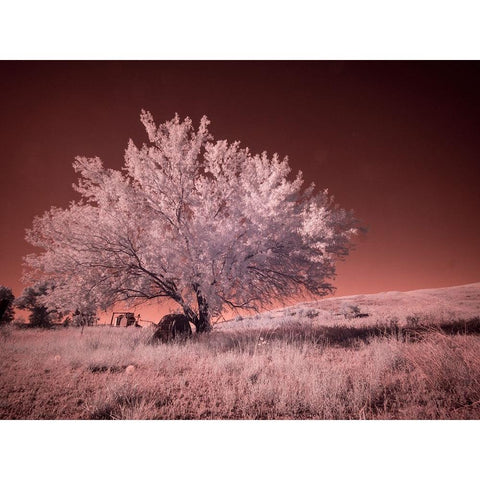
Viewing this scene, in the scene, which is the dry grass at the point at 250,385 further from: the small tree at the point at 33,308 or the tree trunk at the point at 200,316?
the small tree at the point at 33,308

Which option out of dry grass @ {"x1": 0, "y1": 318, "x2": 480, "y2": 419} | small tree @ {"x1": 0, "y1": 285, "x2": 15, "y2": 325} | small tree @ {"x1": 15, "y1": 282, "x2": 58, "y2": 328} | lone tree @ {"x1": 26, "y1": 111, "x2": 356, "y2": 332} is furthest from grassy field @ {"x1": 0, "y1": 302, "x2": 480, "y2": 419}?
small tree @ {"x1": 0, "y1": 285, "x2": 15, "y2": 325}

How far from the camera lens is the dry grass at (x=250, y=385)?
9.62ft

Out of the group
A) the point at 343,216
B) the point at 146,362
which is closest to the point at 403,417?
the point at 146,362

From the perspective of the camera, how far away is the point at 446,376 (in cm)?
337

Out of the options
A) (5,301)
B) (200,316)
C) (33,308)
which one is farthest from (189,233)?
(5,301)

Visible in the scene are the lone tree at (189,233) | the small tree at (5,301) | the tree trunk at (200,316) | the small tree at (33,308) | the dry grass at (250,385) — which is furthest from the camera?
the small tree at (5,301)

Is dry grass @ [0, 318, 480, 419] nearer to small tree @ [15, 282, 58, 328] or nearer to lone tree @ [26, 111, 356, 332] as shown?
lone tree @ [26, 111, 356, 332]

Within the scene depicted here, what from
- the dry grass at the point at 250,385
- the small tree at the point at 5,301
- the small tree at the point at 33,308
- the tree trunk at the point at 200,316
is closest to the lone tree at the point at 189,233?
the tree trunk at the point at 200,316

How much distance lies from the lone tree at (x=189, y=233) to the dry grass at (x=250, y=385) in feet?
6.62

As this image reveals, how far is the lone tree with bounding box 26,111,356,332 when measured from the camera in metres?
6.34

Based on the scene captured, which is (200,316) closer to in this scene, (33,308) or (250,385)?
(250,385)

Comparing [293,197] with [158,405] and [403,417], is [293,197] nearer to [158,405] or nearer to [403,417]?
[403,417]

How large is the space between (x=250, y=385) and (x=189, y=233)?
169 inches

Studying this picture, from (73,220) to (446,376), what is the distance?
28.4ft
